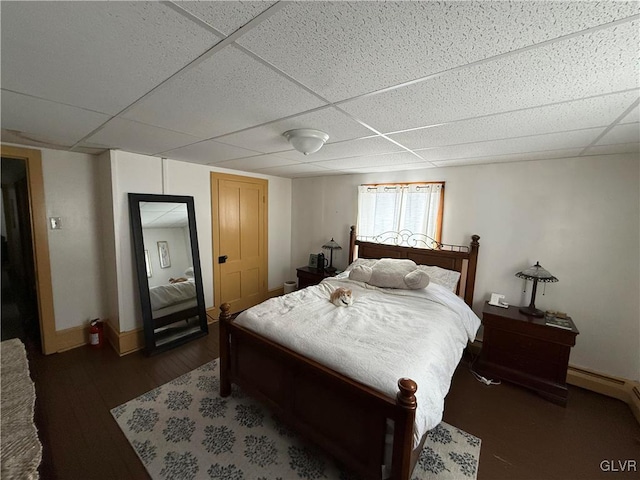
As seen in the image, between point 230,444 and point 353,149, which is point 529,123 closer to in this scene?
point 353,149

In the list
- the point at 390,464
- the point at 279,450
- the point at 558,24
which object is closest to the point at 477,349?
the point at 390,464

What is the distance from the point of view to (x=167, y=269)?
10.2ft

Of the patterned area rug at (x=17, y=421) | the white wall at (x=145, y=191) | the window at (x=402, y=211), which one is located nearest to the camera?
the patterned area rug at (x=17, y=421)

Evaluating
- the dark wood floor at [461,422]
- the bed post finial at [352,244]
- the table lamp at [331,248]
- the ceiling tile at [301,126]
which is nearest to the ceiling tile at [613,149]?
the ceiling tile at [301,126]

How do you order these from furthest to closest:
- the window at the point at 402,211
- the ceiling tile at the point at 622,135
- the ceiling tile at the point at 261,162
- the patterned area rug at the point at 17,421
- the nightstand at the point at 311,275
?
the nightstand at the point at 311,275
the window at the point at 402,211
the ceiling tile at the point at 261,162
the ceiling tile at the point at 622,135
the patterned area rug at the point at 17,421

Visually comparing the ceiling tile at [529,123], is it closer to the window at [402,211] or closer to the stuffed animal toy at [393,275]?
the window at [402,211]

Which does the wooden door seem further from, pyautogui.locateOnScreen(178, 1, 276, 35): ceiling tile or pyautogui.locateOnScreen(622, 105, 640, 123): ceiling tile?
pyautogui.locateOnScreen(622, 105, 640, 123): ceiling tile

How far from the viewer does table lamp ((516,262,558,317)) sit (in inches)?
94.8

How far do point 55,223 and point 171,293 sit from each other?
1.33 m

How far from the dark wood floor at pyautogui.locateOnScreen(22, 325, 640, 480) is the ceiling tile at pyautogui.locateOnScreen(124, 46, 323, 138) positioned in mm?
2214

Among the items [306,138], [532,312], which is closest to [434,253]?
[532,312]

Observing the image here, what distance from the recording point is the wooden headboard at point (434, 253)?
2955mm

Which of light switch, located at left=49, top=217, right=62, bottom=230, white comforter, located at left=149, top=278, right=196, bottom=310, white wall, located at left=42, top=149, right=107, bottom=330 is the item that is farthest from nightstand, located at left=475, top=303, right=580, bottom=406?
light switch, located at left=49, top=217, right=62, bottom=230

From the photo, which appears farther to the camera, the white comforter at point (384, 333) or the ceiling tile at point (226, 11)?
the white comforter at point (384, 333)
